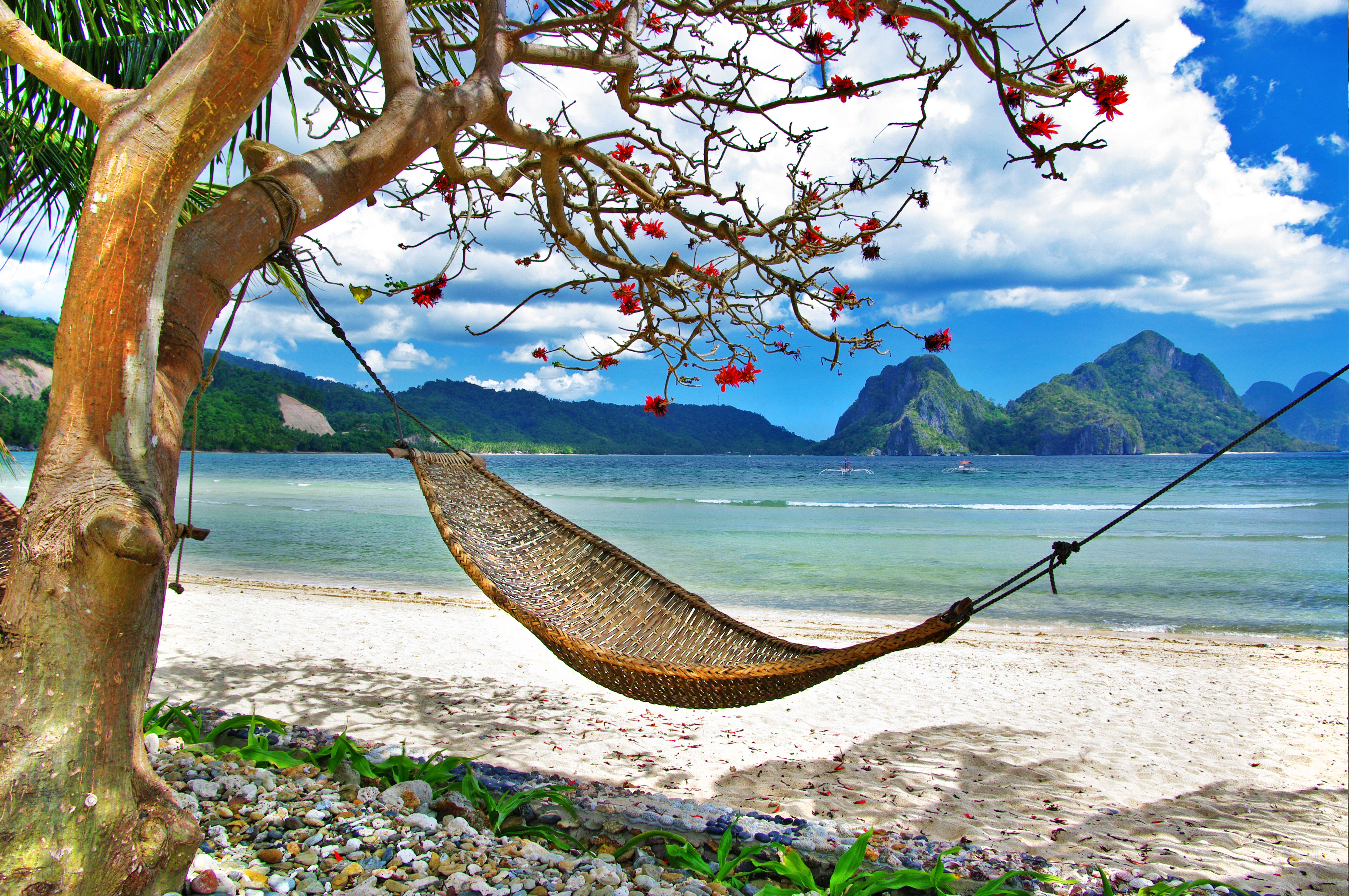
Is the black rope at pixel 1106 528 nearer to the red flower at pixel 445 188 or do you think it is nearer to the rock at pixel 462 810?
the rock at pixel 462 810

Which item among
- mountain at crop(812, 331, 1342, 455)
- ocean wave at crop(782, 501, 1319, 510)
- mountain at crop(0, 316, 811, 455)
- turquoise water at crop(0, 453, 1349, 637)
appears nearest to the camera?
turquoise water at crop(0, 453, 1349, 637)

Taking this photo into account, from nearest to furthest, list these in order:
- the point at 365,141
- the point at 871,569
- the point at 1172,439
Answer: the point at 365,141, the point at 871,569, the point at 1172,439

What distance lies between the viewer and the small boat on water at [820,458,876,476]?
3375cm

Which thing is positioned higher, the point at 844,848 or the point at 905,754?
the point at 844,848

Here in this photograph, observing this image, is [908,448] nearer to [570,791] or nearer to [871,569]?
[871,569]

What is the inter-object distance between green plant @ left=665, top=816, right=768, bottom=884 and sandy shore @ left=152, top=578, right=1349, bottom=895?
0.53 m

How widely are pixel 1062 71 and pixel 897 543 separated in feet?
29.5

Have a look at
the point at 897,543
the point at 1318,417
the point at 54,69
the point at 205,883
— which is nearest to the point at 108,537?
the point at 205,883

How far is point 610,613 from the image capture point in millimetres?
2109

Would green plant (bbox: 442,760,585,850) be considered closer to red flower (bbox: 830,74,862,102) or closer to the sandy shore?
the sandy shore

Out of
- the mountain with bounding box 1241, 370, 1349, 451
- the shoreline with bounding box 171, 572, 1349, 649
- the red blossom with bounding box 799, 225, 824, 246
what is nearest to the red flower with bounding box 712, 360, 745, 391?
the red blossom with bounding box 799, 225, 824, 246

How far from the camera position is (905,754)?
2.62 meters

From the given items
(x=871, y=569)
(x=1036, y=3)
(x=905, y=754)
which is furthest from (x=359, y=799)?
(x=871, y=569)

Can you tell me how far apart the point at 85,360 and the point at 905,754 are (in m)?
2.65
